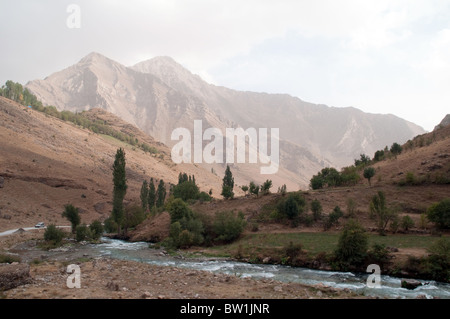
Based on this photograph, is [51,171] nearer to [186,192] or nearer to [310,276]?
[186,192]

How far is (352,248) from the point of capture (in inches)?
899

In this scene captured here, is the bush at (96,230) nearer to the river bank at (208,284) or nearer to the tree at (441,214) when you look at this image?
the river bank at (208,284)

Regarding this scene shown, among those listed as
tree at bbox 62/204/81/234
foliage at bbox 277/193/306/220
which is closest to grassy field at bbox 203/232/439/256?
foliage at bbox 277/193/306/220

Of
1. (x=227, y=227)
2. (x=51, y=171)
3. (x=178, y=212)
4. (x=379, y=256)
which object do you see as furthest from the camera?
(x=51, y=171)

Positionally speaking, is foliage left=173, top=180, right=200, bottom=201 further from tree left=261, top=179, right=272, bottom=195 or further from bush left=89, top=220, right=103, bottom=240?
bush left=89, top=220, right=103, bottom=240

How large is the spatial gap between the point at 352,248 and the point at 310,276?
4413mm

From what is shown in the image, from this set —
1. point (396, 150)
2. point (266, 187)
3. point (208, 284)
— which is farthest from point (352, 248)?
point (396, 150)

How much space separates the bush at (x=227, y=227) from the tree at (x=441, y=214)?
19954 millimetres

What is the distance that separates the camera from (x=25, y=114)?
97000mm

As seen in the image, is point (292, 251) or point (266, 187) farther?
point (266, 187)

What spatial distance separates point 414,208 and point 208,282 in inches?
1209

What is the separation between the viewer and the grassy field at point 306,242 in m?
25.7

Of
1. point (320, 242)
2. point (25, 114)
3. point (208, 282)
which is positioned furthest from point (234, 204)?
point (25, 114)
